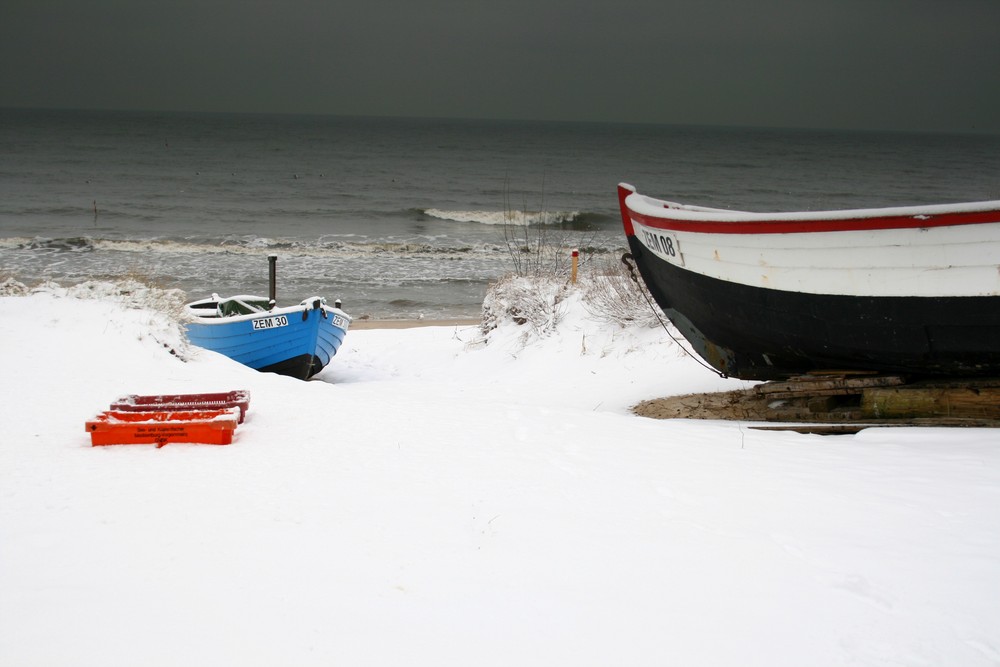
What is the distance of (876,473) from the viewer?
4934 mm

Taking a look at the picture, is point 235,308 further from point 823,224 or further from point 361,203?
point 361,203

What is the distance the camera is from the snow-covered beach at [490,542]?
117 inches

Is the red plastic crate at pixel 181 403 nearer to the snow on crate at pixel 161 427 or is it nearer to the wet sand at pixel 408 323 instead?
the snow on crate at pixel 161 427

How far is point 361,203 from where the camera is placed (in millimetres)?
44156

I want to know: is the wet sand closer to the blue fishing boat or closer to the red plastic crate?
the blue fishing boat

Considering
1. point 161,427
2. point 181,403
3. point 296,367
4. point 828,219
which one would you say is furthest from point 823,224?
point 296,367

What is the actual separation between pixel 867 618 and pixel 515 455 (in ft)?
8.59

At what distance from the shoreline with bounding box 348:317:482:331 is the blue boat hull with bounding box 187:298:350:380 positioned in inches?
177

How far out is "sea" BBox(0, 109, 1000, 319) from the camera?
80.8ft

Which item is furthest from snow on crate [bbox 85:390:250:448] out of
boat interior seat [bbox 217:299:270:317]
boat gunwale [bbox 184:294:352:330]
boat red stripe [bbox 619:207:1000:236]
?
boat interior seat [bbox 217:299:270:317]

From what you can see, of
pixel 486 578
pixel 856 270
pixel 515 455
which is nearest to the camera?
pixel 486 578

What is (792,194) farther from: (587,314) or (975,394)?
(975,394)

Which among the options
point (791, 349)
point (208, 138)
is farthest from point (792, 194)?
point (208, 138)

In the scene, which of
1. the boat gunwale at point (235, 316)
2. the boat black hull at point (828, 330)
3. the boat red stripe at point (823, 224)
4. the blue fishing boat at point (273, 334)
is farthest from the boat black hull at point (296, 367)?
the boat red stripe at point (823, 224)
